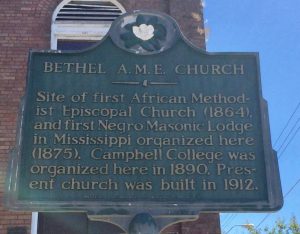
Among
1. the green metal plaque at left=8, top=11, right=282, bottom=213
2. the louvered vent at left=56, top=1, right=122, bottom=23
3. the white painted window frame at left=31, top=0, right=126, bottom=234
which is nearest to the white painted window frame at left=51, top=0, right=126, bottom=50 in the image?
the white painted window frame at left=31, top=0, right=126, bottom=234

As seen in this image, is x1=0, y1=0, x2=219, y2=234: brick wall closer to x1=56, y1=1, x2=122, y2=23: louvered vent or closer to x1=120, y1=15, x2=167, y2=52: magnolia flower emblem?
x1=56, y1=1, x2=122, y2=23: louvered vent

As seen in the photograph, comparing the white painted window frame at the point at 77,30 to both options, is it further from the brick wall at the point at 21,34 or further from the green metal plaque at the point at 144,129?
the green metal plaque at the point at 144,129

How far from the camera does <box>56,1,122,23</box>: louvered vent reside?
9.85 m

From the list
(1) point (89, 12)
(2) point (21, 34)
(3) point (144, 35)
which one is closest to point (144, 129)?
(3) point (144, 35)

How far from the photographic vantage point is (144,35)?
6375 mm

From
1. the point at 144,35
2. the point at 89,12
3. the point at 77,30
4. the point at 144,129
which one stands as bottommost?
the point at 144,129

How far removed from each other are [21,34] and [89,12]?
1.26 meters

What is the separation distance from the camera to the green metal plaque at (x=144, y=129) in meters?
5.60

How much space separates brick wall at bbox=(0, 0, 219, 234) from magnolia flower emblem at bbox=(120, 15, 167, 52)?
9.96 feet

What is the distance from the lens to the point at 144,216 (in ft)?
18.1

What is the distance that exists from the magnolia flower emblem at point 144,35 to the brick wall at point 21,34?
3.03 meters

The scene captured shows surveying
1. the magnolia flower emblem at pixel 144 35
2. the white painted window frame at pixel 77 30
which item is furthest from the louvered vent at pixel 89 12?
the magnolia flower emblem at pixel 144 35

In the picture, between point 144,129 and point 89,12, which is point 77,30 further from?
point 144,129

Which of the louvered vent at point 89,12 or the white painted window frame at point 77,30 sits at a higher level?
the louvered vent at point 89,12
